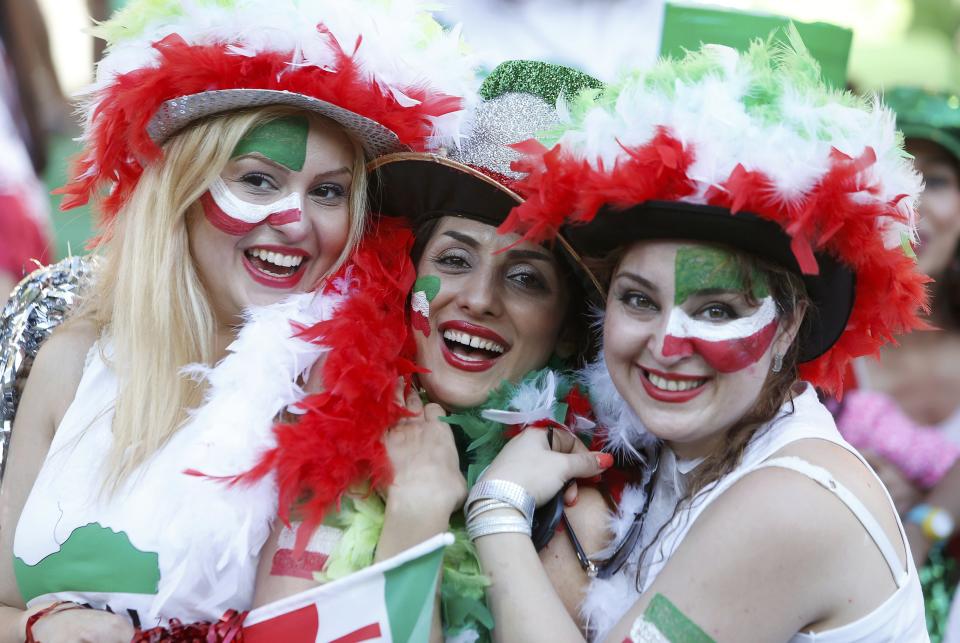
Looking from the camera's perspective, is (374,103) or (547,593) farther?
(374,103)

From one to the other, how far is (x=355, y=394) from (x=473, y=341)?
1.13 feet

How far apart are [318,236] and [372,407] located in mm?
506

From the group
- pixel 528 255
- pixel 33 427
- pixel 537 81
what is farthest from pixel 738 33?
pixel 33 427

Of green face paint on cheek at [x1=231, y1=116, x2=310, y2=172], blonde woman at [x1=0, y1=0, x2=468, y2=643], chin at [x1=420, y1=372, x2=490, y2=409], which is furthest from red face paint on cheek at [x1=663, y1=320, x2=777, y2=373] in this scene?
green face paint on cheek at [x1=231, y1=116, x2=310, y2=172]

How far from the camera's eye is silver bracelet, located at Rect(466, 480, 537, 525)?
7.13 ft

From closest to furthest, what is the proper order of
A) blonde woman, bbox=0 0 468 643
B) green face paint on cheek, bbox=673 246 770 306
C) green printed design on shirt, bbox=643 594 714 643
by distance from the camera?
green printed design on shirt, bbox=643 594 714 643, green face paint on cheek, bbox=673 246 770 306, blonde woman, bbox=0 0 468 643

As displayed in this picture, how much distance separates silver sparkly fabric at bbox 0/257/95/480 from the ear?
1.84m

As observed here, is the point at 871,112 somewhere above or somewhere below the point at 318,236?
above

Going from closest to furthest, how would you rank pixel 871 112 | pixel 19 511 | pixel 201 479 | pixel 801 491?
1. pixel 801 491
2. pixel 871 112
3. pixel 201 479
4. pixel 19 511

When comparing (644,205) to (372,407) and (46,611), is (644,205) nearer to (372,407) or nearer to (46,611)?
(372,407)

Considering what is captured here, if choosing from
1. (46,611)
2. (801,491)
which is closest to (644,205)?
(801,491)

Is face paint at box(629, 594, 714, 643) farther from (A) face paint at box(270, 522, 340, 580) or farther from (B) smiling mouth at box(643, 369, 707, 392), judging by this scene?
(A) face paint at box(270, 522, 340, 580)

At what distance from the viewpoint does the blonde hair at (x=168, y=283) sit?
2.48 metres

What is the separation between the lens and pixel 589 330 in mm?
2648
